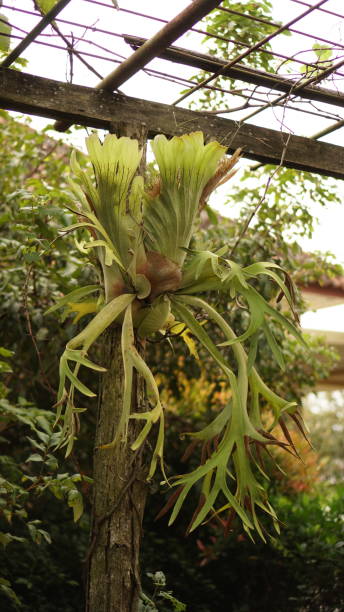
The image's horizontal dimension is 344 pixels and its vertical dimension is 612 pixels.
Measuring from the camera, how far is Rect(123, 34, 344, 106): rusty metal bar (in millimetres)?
2340

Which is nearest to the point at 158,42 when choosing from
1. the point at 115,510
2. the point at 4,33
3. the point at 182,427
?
the point at 4,33

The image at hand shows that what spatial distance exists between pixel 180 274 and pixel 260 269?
21 centimetres

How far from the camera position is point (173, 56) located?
235 cm

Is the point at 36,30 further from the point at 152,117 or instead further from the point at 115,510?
the point at 115,510

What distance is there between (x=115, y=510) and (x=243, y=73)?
1.40 m

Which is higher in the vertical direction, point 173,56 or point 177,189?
point 173,56

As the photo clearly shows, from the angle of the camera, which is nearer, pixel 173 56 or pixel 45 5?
pixel 45 5

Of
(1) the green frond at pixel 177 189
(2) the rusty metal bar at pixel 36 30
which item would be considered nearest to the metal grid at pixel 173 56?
(2) the rusty metal bar at pixel 36 30

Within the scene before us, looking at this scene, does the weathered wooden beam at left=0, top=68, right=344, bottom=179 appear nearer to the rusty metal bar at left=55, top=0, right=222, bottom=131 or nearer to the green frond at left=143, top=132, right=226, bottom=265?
the rusty metal bar at left=55, top=0, right=222, bottom=131

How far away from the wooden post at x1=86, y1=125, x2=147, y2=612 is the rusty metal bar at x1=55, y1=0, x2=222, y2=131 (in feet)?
2.58

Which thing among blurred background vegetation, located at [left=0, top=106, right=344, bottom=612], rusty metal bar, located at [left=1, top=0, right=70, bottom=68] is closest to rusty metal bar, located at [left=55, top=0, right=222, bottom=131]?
rusty metal bar, located at [left=1, top=0, right=70, bottom=68]

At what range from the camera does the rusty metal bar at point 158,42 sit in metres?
2.00

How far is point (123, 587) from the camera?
6.43 ft

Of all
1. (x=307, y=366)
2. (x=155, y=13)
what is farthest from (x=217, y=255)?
(x=307, y=366)
